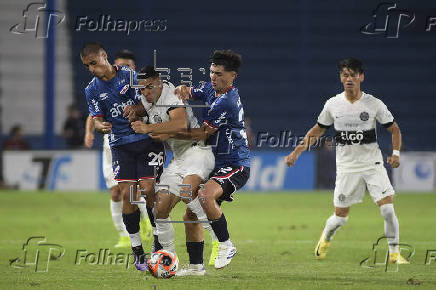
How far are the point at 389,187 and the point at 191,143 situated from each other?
2.44 meters

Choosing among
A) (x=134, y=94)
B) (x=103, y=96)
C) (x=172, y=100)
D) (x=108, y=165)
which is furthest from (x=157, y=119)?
(x=108, y=165)

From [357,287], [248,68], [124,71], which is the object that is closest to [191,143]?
[124,71]

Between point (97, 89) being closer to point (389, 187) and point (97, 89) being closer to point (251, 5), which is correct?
point (389, 187)

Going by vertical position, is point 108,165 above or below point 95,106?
below

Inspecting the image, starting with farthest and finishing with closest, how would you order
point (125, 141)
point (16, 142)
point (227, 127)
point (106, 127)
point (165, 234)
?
point (16, 142) < point (125, 141) < point (106, 127) < point (227, 127) < point (165, 234)

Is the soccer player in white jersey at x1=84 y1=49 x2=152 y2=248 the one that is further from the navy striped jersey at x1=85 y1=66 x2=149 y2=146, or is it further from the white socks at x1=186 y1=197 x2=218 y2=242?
the white socks at x1=186 y1=197 x2=218 y2=242

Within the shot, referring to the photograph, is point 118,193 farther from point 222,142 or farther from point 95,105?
point 222,142

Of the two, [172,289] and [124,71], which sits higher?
[124,71]

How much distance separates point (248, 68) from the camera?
25.0 m

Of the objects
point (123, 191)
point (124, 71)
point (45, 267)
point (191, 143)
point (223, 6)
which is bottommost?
point (45, 267)

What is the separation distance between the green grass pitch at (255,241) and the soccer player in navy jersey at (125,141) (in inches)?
22.1

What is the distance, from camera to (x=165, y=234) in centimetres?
764

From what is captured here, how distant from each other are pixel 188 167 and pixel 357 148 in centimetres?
229

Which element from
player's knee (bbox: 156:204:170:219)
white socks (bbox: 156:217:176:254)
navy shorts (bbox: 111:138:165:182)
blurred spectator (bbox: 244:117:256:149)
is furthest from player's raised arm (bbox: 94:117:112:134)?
blurred spectator (bbox: 244:117:256:149)
